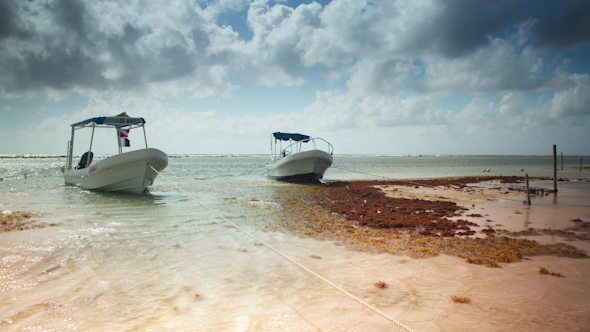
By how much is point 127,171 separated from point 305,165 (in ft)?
34.4

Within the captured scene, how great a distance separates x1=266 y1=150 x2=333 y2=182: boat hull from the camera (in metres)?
18.8

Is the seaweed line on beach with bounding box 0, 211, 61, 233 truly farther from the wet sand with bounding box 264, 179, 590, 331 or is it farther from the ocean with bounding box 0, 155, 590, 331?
the wet sand with bounding box 264, 179, 590, 331

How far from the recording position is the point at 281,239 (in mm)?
6023

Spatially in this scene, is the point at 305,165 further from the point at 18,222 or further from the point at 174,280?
the point at 174,280

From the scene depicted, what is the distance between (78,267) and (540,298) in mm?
6194

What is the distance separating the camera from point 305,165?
1919cm

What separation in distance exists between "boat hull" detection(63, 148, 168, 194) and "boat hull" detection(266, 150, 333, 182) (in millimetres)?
8592

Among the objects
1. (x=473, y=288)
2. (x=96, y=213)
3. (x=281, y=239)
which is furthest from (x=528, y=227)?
(x=96, y=213)

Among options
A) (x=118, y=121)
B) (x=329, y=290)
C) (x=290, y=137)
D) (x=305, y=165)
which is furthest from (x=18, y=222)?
(x=290, y=137)

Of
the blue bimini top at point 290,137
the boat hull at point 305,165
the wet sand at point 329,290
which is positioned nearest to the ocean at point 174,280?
the wet sand at point 329,290

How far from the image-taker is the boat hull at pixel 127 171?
41.3 feet

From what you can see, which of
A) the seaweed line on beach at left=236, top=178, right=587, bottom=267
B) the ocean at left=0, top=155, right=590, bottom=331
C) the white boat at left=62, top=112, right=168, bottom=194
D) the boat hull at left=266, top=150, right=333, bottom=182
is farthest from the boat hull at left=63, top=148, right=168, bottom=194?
the boat hull at left=266, top=150, right=333, bottom=182

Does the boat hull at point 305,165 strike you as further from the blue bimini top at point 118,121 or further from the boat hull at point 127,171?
the blue bimini top at point 118,121

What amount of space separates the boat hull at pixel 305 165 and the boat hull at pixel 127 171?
8.59 m
